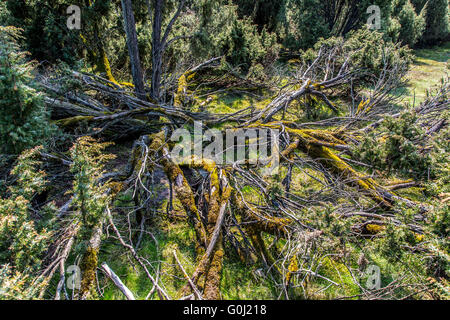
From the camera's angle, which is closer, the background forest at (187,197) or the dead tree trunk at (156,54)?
the background forest at (187,197)

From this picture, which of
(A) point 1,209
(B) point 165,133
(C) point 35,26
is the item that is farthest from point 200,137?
(C) point 35,26

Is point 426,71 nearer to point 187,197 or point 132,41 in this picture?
point 132,41

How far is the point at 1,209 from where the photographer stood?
6.10 ft

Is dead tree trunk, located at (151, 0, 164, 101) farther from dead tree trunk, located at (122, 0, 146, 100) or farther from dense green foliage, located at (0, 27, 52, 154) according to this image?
dense green foliage, located at (0, 27, 52, 154)

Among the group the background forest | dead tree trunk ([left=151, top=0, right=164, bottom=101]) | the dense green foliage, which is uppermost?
dead tree trunk ([left=151, top=0, right=164, bottom=101])

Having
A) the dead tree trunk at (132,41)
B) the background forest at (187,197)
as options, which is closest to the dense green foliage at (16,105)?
the background forest at (187,197)

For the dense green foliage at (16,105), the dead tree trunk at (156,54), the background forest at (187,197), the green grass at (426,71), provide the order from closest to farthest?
the background forest at (187,197) < the dense green foliage at (16,105) < the dead tree trunk at (156,54) < the green grass at (426,71)

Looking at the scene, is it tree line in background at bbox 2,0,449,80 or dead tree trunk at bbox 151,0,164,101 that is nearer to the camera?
dead tree trunk at bbox 151,0,164,101

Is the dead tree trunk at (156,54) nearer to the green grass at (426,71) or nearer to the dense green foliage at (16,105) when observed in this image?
the dense green foliage at (16,105)

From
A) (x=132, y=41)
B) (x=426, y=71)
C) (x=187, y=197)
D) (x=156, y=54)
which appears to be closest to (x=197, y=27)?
(x=156, y=54)

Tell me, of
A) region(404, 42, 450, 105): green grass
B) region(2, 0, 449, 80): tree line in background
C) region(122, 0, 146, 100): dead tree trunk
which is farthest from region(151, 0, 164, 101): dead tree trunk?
region(404, 42, 450, 105): green grass

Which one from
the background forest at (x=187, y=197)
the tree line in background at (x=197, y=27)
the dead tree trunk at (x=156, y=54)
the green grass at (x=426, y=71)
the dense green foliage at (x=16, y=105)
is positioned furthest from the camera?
the green grass at (x=426, y=71)

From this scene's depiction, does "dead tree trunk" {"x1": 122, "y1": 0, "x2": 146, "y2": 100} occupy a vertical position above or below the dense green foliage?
above
